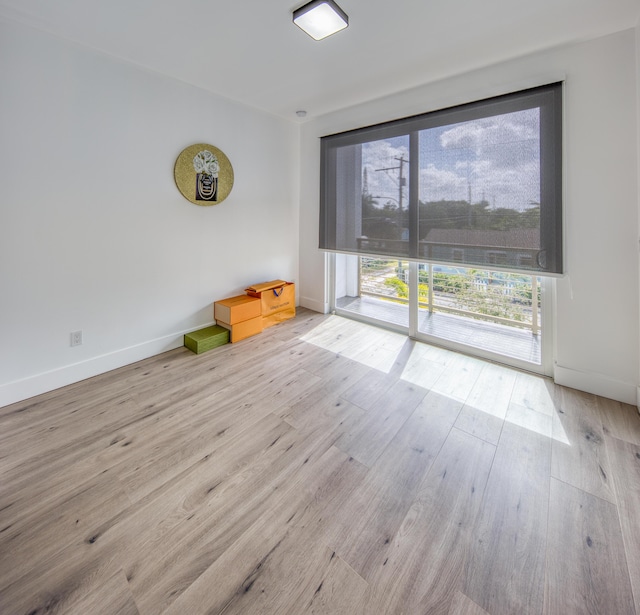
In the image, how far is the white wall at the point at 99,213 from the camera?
7.01 feet

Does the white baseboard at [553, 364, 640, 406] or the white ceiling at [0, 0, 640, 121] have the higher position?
the white ceiling at [0, 0, 640, 121]

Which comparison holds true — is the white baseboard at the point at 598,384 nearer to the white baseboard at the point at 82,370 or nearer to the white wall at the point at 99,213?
the white wall at the point at 99,213

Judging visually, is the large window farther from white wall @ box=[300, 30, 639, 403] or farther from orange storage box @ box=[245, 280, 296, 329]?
orange storage box @ box=[245, 280, 296, 329]

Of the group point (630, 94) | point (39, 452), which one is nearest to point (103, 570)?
point (39, 452)

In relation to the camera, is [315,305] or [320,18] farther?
[315,305]

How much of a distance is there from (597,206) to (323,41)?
2290mm

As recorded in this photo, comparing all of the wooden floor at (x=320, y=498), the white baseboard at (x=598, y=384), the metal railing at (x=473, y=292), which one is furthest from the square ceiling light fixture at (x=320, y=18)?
the white baseboard at (x=598, y=384)

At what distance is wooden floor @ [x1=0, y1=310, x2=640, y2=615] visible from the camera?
3.64ft

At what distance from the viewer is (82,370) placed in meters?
2.55

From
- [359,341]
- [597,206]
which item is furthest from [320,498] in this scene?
[597,206]

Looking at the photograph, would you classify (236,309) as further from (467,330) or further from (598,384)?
(598,384)

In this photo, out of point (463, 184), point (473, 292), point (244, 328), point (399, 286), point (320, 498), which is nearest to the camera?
point (320, 498)

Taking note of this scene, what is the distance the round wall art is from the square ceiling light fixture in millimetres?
1511

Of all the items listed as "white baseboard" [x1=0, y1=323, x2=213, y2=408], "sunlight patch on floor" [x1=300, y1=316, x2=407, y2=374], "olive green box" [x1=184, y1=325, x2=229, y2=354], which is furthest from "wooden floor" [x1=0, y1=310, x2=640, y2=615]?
"olive green box" [x1=184, y1=325, x2=229, y2=354]
